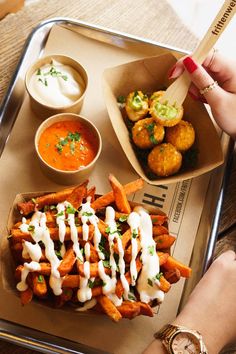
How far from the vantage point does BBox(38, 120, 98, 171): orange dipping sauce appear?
1.47 metres

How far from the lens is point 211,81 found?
150 cm

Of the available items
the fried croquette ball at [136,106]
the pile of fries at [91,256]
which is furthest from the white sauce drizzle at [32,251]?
the fried croquette ball at [136,106]

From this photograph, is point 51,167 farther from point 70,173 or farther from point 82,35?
point 82,35

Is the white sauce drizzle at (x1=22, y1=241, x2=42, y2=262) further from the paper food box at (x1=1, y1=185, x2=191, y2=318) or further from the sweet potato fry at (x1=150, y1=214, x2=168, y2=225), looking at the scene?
the sweet potato fry at (x1=150, y1=214, x2=168, y2=225)

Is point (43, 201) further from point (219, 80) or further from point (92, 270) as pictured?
point (219, 80)

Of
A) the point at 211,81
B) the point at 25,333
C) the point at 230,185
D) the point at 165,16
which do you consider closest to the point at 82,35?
the point at 165,16

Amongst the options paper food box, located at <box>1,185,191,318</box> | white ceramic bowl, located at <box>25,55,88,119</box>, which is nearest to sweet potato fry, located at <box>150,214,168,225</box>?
paper food box, located at <box>1,185,191,318</box>

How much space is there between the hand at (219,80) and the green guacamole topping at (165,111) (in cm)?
10

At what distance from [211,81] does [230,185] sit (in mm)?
331

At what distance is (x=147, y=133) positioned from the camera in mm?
1520

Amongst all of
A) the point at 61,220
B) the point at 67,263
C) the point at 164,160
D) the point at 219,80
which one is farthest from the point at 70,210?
the point at 219,80

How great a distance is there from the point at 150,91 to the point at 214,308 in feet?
2.42

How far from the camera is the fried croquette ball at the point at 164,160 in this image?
4.88 feet

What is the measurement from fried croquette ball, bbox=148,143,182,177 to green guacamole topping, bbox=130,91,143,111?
0.48ft
